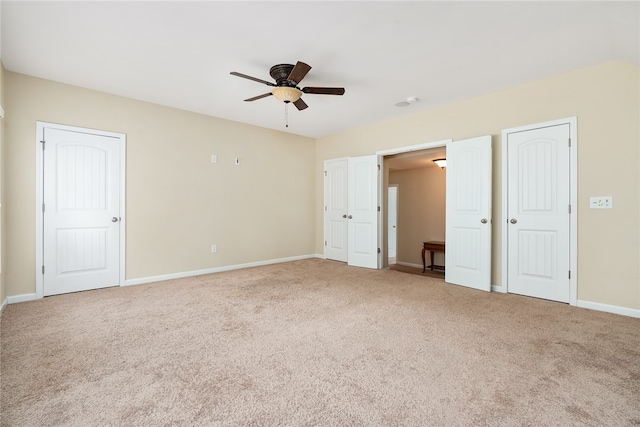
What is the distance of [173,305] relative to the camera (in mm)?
3221

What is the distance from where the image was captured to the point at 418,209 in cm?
721

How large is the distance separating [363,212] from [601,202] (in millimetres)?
3257

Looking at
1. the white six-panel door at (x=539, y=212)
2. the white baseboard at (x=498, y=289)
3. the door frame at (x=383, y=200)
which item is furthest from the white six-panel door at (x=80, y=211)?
the white six-panel door at (x=539, y=212)

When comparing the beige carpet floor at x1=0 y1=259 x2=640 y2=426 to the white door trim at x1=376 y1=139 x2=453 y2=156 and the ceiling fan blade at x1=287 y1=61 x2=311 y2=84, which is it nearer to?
the white door trim at x1=376 y1=139 x2=453 y2=156

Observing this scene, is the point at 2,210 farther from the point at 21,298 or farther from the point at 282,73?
the point at 282,73

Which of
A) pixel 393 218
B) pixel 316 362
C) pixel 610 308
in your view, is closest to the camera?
pixel 316 362

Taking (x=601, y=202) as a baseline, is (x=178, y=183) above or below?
above

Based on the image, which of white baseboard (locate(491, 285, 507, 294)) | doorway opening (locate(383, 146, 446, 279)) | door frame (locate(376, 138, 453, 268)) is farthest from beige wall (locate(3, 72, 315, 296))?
white baseboard (locate(491, 285, 507, 294))

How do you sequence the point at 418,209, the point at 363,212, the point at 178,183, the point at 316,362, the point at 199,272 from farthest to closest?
1. the point at 418,209
2. the point at 363,212
3. the point at 199,272
4. the point at 178,183
5. the point at 316,362

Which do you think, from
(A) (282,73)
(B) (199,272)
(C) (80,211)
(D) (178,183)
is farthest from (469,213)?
(C) (80,211)

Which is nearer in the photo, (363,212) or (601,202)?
(601,202)

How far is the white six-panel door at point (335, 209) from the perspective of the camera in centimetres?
587

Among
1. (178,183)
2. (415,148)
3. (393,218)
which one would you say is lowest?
(393,218)

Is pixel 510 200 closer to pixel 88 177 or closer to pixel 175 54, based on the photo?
pixel 175 54
